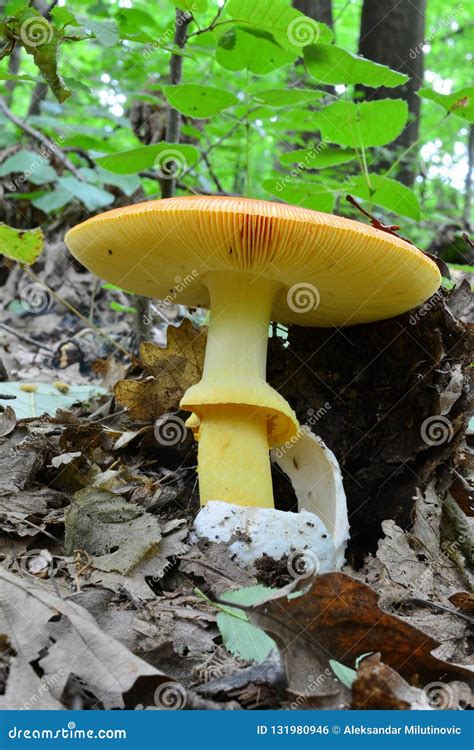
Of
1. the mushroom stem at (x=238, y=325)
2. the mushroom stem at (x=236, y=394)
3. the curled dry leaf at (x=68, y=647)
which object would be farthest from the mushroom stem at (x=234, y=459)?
the curled dry leaf at (x=68, y=647)

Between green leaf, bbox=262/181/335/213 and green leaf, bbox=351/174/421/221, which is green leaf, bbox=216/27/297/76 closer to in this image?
green leaf, bbox=262/181/335/213

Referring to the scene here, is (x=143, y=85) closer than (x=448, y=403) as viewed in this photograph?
No

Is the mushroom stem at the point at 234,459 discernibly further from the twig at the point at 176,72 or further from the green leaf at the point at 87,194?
the green leaf at the point at 87,194

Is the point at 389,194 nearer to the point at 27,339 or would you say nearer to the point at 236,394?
the point at 236,394

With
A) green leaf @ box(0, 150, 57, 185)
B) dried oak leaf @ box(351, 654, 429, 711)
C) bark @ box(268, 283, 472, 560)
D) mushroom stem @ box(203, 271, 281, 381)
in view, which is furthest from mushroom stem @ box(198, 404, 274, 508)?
green leaf @ box(0, 150, 57, 185)

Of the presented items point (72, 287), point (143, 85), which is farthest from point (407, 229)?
point (72, 287)

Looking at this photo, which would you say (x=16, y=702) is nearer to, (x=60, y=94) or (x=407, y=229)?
(x=60, y=94)
